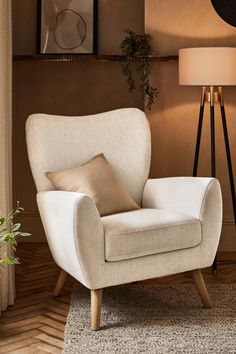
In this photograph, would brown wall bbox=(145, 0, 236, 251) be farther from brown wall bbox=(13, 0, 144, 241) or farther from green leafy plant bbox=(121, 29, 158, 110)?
brown wall bbox=(13, 0, 144, 241)

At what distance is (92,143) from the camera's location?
3.54 m

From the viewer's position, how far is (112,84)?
4.68 m

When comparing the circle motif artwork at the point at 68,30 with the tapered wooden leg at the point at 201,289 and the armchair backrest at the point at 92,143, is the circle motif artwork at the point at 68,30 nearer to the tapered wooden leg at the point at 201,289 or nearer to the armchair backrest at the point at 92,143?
the armchair backrest at the point at 92,143

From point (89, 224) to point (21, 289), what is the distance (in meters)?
0.94

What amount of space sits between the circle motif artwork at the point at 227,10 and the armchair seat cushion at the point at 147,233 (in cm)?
172

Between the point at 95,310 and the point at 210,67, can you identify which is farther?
the point at 210,67

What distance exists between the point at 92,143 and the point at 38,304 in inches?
36.5

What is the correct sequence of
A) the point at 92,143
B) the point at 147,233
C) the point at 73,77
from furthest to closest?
the point at 73,77
the point at 92,143
the point at 147,233

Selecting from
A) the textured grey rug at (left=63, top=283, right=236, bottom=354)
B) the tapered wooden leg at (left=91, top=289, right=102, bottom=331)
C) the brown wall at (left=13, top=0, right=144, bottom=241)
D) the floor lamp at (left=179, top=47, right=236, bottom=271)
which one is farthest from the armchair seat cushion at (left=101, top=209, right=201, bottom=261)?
the brown wall at (left=13, top=0, right=144, bottom=241)

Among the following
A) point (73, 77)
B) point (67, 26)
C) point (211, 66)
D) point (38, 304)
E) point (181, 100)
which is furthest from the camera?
point (73, 77)

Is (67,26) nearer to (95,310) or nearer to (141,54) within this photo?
(141,54)

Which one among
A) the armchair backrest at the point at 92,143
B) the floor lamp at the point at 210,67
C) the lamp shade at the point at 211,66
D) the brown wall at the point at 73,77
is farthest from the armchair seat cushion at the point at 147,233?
the brown wall at the point at 73,77

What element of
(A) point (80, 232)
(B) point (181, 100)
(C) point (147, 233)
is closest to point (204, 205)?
(C) point (147, 233)

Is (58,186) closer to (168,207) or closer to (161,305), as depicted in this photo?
(168,207)
